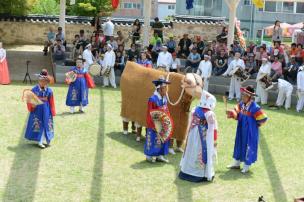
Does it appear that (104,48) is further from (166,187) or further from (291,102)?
(166,187)

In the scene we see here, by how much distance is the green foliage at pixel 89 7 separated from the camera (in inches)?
1362

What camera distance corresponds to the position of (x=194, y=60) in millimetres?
18391

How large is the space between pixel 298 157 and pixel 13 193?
549 centimetres

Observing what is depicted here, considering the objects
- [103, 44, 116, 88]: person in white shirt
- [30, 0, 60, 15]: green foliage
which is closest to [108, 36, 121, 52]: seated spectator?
[103, 44, 116, 88]: person in white shirt

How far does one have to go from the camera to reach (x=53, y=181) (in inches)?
343

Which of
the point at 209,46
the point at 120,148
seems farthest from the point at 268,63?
the point at 120,148

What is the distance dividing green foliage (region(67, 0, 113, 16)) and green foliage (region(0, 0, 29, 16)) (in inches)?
366

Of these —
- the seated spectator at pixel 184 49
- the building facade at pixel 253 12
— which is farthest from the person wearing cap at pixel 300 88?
the building facade at pixel 253 12

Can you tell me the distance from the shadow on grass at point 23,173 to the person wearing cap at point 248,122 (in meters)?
3.38

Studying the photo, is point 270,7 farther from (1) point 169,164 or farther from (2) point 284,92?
(1) point 169,164

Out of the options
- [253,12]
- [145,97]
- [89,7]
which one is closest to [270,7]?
[253,12]

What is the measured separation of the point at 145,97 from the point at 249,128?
→ 2606 mm

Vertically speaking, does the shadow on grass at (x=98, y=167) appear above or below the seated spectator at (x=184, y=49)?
below

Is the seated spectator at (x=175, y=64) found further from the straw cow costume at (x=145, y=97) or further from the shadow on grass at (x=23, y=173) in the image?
the shadow on grass at (x=23, y=173)
